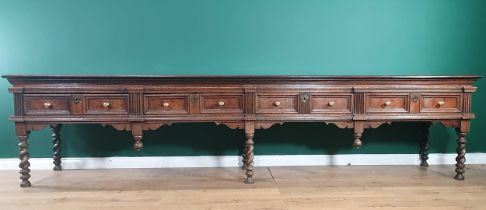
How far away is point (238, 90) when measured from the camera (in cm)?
198

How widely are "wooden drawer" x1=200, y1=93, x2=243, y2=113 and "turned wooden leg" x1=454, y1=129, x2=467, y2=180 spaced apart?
1.54m

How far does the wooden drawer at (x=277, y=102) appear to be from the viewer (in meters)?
1.99

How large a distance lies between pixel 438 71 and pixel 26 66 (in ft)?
11.2

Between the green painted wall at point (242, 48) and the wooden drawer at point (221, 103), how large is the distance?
0.53 meters

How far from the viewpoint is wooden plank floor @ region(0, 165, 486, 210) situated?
1.72 meters

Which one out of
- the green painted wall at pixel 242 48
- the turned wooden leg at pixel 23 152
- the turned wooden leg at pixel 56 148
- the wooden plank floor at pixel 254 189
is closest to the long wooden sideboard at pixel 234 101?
the turned wooden leg at pixel 23 152

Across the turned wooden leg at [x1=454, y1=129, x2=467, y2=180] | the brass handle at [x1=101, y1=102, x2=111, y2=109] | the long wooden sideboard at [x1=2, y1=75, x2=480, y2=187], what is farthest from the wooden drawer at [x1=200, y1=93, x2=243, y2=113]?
the turned wooden leg at [x1=454, y1=129, x2=467, y2=180]

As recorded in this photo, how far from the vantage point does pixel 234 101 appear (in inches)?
78.4

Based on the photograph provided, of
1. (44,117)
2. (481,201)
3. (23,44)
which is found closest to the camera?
(481,201)

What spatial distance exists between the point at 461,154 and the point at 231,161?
5.51 ft

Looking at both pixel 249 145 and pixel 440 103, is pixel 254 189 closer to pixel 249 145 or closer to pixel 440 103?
pixel 249 145

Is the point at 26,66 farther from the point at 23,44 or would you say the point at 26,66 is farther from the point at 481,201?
the point at 481,201

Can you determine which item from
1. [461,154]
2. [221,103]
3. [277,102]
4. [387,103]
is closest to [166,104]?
[221,103]

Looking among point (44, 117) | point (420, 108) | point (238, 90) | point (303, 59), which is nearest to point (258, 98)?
point (238, 90)
